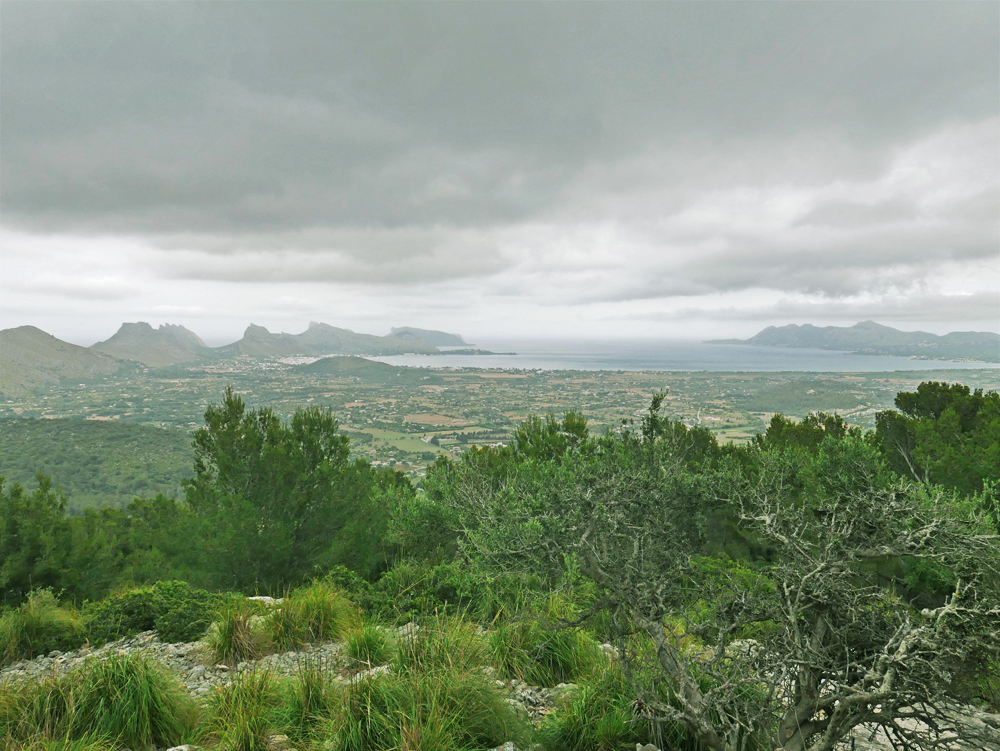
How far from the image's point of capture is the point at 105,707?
3.35 metres

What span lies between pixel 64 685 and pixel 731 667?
5.38 metres

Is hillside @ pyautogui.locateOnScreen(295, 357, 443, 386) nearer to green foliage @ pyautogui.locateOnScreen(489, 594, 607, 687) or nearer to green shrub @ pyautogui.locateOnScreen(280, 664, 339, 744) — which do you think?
green foliage @ pyautogui.locateOnScreen(489, 594, 607, 687)

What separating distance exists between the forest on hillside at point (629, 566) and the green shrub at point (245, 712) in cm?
18

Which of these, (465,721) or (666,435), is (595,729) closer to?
(465,721)

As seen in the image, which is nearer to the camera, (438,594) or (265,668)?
(265,668)

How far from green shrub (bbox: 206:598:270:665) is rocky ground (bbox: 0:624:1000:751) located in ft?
0.43

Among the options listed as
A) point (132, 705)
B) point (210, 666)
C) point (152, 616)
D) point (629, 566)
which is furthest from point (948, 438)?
point (152, 616)

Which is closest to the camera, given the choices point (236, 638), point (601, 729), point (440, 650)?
point (601, 729)

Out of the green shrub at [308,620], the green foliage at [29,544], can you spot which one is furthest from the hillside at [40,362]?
the green shrub at [308,620]

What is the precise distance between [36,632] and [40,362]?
18552cm

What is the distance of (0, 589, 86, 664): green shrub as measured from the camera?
4.92 metres

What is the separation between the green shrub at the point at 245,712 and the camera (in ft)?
9.80

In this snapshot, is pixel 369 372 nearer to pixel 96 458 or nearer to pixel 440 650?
pixel 96 458

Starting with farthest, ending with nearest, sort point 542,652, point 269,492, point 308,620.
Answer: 1. point 269,492
2. point 308,620
3. point 542,652
